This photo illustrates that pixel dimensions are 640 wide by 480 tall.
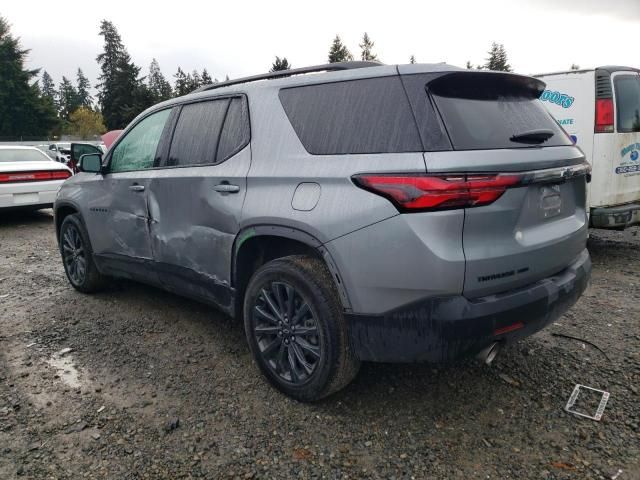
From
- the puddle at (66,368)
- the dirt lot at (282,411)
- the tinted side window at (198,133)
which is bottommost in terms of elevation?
the dirt lot at (282,411)

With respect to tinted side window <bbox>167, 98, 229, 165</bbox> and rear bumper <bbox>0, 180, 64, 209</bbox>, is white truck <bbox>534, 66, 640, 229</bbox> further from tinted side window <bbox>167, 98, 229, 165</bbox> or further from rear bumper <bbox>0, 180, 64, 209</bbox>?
rear bumper <bbox>0, 180, 64, 209</bbox>

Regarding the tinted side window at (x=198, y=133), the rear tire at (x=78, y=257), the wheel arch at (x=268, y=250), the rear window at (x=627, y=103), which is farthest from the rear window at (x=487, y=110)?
the rear tire at (x=78, y=257)

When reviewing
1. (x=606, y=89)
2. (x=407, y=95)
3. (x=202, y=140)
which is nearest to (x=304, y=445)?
(x=407, y=95)

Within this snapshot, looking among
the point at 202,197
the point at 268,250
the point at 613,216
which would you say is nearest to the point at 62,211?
the point at 202,197

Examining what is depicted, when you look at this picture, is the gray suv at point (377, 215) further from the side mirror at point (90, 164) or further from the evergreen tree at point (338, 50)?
the evergreen tree at point (338, 50)

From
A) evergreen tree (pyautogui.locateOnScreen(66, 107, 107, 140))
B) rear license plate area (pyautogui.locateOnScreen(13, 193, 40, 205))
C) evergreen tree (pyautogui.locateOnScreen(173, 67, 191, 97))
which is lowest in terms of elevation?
rear license plate area (pyautogui.locateOnScreen(13, 193, 40, 205))

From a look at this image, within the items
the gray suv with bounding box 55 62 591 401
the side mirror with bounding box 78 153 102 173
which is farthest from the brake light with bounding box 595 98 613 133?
the side mirror with bounding box 78 153 102 173

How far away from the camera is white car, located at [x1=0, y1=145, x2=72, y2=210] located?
8.54 m

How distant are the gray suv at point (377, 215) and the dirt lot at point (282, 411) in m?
0.31

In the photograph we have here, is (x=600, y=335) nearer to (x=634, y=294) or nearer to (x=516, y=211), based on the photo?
(x=634, y=294)

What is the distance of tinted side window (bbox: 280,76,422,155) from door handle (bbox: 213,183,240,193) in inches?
20.6

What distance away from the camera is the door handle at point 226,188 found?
290 cm

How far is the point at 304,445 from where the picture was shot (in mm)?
2377

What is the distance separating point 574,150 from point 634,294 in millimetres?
2445
